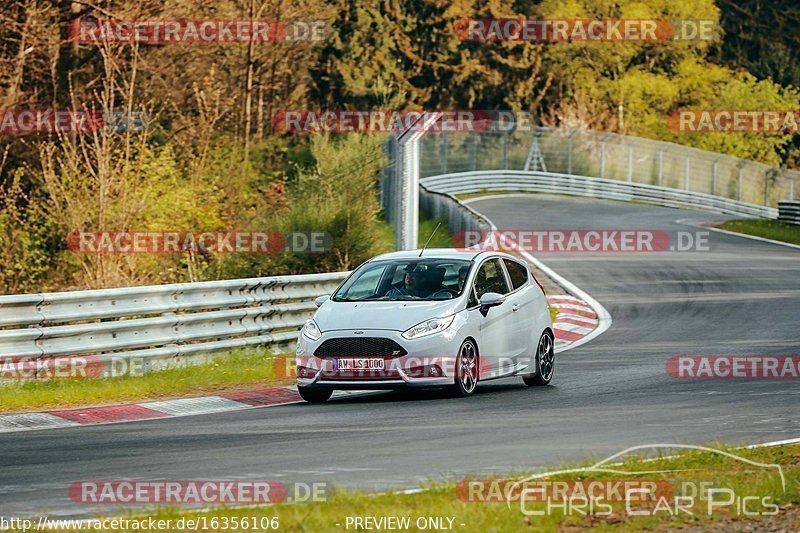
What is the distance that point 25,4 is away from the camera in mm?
33281

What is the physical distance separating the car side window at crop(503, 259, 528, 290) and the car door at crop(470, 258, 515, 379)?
1.18 feet

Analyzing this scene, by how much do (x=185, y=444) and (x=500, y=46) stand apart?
233 ft

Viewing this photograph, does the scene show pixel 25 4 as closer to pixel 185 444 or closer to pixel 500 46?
pixel 185 444

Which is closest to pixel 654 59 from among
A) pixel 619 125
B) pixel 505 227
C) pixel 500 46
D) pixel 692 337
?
pixel 619 125
